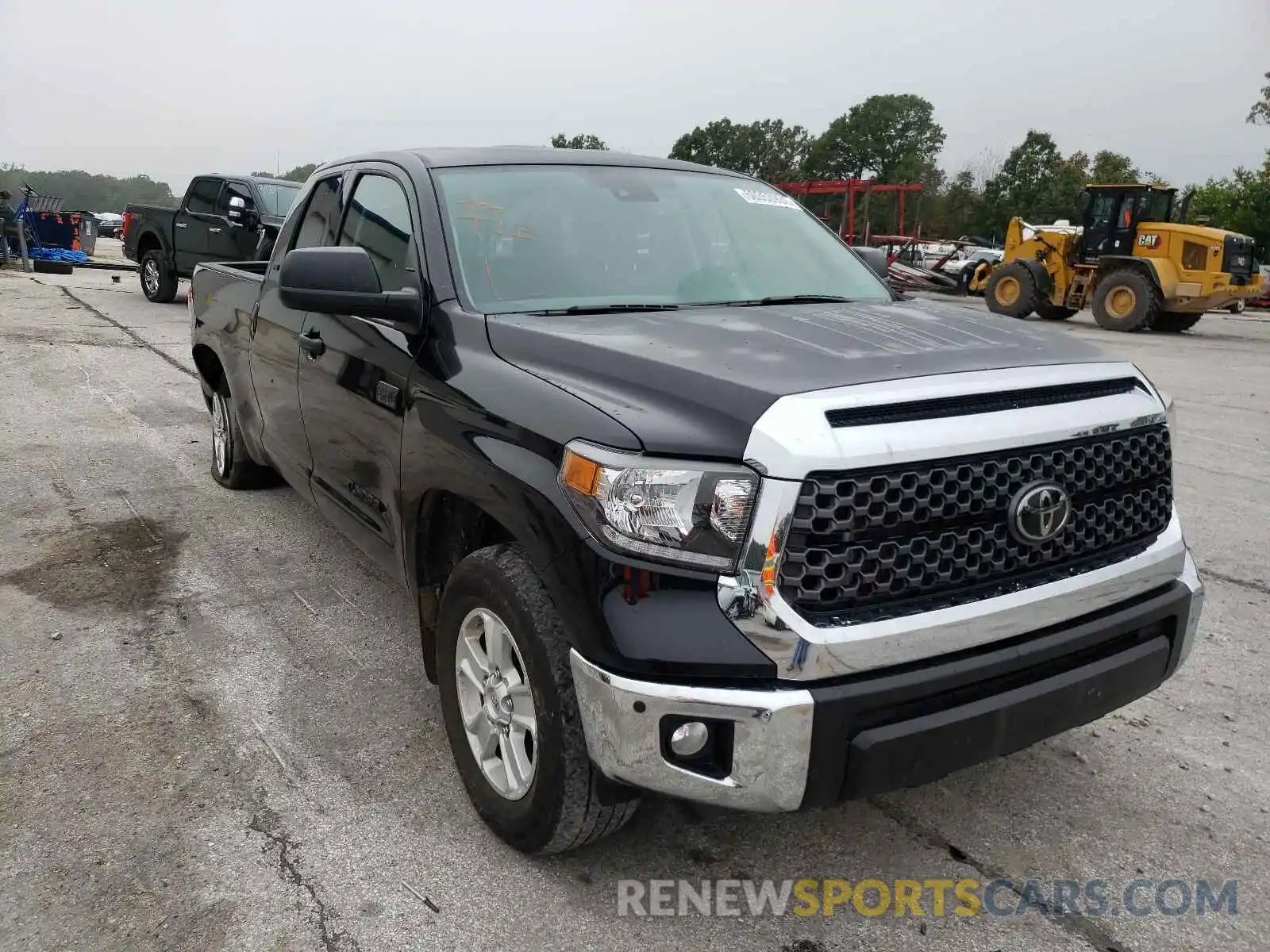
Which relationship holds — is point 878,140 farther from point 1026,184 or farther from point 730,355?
point 730,355

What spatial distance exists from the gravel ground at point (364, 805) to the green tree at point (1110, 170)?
72493mm

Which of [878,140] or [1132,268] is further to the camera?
[878,140]

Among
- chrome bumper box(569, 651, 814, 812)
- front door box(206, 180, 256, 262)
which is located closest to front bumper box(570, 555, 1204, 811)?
chrome bumper box(569, 651, 814, 812)

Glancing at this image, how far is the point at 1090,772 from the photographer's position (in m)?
2.94

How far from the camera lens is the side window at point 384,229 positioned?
3195mm

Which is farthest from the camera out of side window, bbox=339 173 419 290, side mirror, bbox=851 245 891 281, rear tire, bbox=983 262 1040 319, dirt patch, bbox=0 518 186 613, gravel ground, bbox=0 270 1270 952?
rear tire, bbox=983 262 1040 319

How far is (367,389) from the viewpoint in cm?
315

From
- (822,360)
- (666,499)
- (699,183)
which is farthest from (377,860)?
(699,183)

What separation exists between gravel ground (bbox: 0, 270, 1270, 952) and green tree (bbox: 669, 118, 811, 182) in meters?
94.4

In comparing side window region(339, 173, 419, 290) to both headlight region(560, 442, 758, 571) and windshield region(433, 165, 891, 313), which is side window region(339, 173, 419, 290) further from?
headlight region(560, 442, 758, 571)

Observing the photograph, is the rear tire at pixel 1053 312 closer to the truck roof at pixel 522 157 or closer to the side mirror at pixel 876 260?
the side mirror at pixel 876 260

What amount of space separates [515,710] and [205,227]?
13.6m

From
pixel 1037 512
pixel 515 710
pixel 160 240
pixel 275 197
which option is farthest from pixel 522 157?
pixel 160 240

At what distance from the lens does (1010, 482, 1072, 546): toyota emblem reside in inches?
A: 85.2
